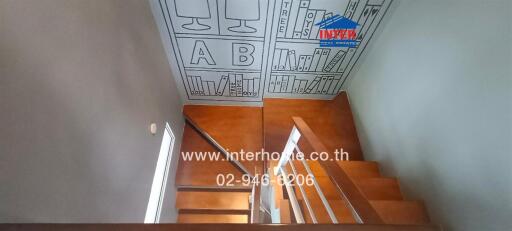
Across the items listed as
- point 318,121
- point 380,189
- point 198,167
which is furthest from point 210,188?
point 380,189

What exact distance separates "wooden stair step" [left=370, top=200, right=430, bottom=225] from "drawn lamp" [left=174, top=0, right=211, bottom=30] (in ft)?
7.32

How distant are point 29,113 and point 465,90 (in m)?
2.35

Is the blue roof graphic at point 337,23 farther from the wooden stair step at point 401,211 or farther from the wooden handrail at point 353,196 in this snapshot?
the wooden stair step at point 401,211

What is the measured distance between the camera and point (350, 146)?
336cm

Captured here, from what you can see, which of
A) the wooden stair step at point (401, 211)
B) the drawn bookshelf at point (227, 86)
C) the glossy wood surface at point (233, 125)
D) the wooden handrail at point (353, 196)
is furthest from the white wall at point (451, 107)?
the glossy wood surface at point (233, 125)

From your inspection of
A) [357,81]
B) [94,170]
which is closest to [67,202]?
[94,170]

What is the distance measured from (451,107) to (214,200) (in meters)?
3.21

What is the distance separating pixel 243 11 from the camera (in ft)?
8.07

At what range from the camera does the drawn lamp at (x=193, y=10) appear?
7.78 feet

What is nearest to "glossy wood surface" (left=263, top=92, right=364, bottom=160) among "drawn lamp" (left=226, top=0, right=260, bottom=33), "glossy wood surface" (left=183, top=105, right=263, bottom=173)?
"glossy wood surface" (left=183, top=105, right=263, bottom=173)

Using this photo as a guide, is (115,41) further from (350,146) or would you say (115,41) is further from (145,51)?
(350,146)

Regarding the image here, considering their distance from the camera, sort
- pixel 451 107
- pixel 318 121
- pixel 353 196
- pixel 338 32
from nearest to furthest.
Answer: pixel 353 196
pixel 451 107
pixel 338 32
pixel 318 121

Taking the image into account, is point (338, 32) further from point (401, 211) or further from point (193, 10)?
point (401, 211)

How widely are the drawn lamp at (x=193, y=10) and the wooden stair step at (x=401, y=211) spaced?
223 cm
